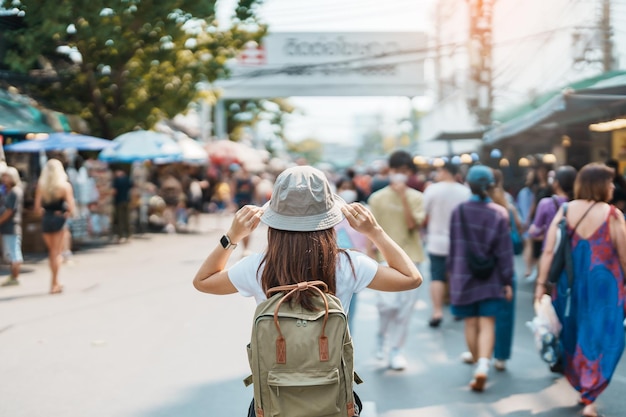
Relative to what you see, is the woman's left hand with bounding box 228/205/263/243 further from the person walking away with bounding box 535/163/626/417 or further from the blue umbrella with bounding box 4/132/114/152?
the blue umbrella with bounding box 4/132/114/152

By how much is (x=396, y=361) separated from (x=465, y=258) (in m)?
1.05

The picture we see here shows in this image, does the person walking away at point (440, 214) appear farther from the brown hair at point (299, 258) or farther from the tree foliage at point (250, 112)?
the tree foliage at point (250, 112)

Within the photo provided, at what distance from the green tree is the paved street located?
6670mm

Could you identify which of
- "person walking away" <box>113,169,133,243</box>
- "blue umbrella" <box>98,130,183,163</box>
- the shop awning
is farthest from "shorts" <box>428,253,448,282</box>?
"person walking away" <box>113,169,133,243</box>

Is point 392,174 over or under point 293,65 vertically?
under

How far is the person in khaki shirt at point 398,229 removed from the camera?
6.59 metres

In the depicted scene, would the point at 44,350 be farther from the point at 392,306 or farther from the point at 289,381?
the point at 289,381

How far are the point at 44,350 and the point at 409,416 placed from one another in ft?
12.2

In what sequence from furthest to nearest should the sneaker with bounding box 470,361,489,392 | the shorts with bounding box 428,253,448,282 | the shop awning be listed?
the shop awning, the shorts with bounding box 428,253,448,282, the sneaker with bounding box 470,361,489,392

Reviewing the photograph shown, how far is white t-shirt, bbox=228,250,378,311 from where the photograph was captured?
2943 mm

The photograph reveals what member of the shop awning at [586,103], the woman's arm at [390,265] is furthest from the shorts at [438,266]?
the woman's arm at [390,265]

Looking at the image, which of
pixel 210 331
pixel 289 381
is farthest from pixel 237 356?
pixel 289 381

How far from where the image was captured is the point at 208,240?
19.0m

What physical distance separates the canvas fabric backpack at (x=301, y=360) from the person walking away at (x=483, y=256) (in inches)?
142
